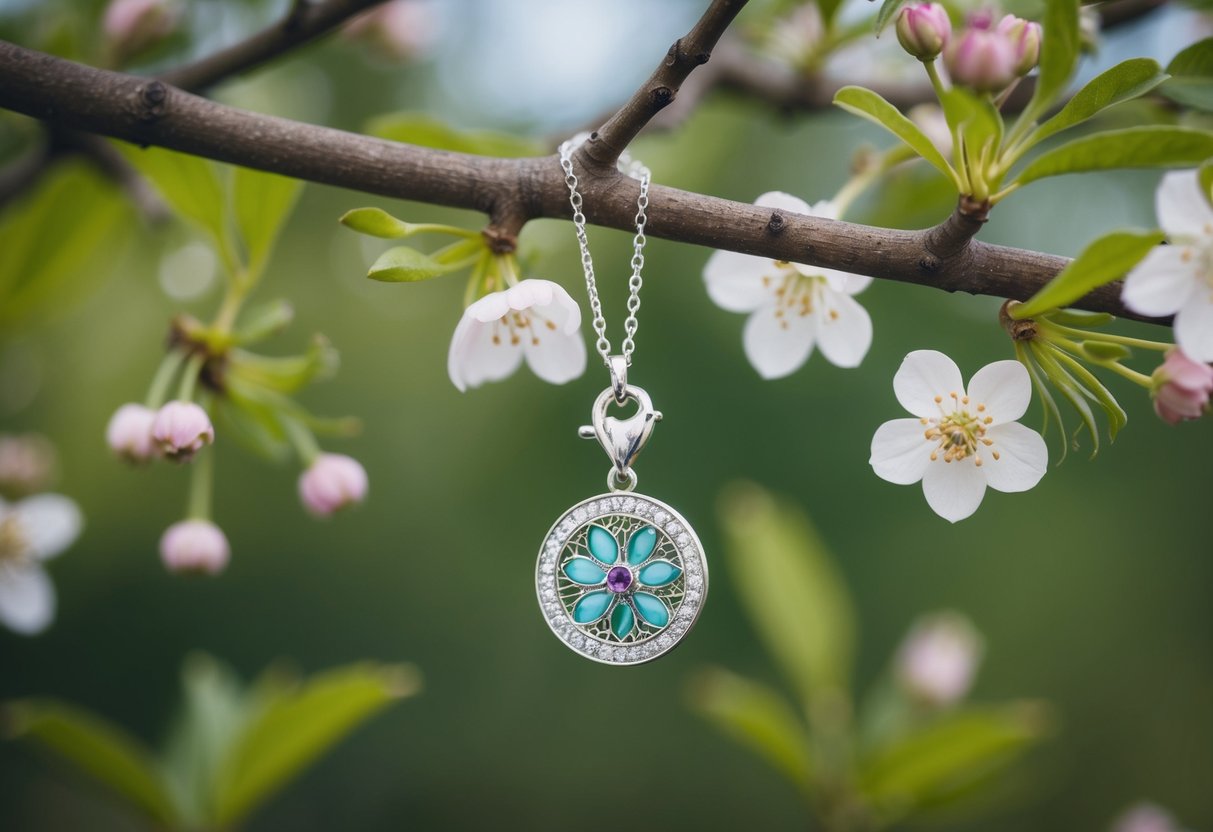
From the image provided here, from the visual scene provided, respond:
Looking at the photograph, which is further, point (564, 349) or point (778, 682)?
point (778, 682)

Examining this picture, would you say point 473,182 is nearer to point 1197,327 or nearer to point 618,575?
point 618,575

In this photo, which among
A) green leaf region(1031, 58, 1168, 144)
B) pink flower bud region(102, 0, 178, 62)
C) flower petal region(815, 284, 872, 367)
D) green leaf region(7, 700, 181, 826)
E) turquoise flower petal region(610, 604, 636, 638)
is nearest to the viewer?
green leaf region(1031, 58, 1168, 144)

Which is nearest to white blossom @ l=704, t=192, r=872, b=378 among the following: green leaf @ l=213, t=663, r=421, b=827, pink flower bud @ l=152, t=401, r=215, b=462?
pink flower bud @ l=152, t=401, r=215, b=462

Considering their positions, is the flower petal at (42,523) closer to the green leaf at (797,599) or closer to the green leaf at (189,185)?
the green leaf at (189,185)

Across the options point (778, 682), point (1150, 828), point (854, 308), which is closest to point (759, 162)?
point (778, 682)

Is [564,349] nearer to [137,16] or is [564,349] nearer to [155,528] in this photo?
[137,16]

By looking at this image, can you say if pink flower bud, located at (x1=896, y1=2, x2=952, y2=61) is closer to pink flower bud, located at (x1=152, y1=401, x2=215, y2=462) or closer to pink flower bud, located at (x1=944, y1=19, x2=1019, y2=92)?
pink flower bud, located at (x1=944, y1=19, x2=1019, y2=92)

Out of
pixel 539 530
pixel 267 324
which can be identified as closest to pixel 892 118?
pixel 267 324
